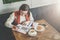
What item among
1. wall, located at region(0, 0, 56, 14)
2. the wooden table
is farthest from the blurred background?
the wooden table

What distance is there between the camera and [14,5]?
A: 2.70 m

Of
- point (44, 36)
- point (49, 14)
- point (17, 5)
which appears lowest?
point (44, 36)

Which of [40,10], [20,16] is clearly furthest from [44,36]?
[40,10]

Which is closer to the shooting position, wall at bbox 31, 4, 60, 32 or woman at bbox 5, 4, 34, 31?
woman at bbox 5, 4, 34, 31

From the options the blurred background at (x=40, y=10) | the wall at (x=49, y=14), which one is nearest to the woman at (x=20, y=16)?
the blurred background at (x=40, y=10)

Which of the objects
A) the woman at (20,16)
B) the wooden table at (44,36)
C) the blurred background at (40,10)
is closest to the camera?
the wooden table at (44,36)

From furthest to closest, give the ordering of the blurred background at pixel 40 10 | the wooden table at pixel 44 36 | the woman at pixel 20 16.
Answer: the blurred background at pixel 40 10 < the woman at pixel 20 16 < the wooden table at pixel 44 36

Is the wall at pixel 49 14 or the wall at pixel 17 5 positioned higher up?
the wall at pixel 17 5

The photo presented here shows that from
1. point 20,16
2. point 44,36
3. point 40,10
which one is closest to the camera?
point 44,36

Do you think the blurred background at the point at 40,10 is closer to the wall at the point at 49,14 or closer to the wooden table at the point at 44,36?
the wall at the point at 49,14

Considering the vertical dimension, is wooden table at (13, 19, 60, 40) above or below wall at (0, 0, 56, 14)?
below

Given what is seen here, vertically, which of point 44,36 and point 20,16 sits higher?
point 20,16

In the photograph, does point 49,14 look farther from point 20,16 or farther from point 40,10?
point 20,16

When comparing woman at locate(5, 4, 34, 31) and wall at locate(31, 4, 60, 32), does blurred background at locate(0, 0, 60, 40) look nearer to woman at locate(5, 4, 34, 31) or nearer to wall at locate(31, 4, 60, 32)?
wall at locate(31, 4, 60, 32)
